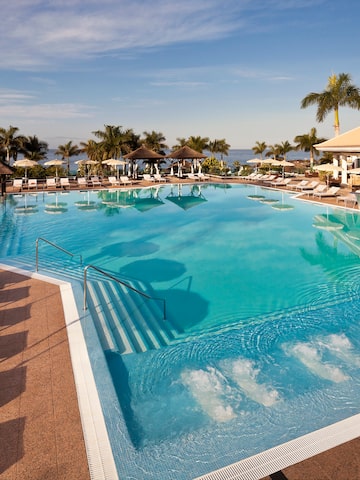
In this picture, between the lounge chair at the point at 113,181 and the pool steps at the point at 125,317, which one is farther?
the lounge chair at the point at 113,181

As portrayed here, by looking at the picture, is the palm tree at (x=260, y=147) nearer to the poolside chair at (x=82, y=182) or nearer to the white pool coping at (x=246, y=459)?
the poolside chair at (x=82, y=182)

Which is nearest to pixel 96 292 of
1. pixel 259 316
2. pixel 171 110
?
pixel 259 316

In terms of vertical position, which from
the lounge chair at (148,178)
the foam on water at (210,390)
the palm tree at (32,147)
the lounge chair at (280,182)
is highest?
the palm tree at (32,147)

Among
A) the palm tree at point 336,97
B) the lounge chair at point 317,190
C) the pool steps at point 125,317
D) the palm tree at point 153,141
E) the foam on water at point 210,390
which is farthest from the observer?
the palm tree at point 153,141

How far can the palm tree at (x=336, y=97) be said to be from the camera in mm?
29328

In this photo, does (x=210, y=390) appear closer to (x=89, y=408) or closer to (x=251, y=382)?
(x=251, y=382)

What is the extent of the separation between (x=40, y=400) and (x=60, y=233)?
34.0ft

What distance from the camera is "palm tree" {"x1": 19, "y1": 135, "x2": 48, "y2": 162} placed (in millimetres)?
36094

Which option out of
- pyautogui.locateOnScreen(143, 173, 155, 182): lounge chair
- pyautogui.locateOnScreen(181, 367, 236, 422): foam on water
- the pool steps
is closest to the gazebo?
pyautogui.locateOnScreen(143, 173, 155, 182): lounge chair

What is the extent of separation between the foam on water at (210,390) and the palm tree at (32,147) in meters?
34.7

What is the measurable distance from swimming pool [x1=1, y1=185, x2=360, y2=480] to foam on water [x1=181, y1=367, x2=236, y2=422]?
0.02 meters

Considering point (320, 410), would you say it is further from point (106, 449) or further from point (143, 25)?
point (143, 25)

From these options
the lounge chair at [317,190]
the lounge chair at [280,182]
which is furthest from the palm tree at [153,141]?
the lounge chair at [317,190]

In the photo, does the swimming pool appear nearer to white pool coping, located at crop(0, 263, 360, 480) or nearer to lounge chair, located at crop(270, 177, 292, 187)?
white pool coping, located at crop(0, 263, 360, 480)
